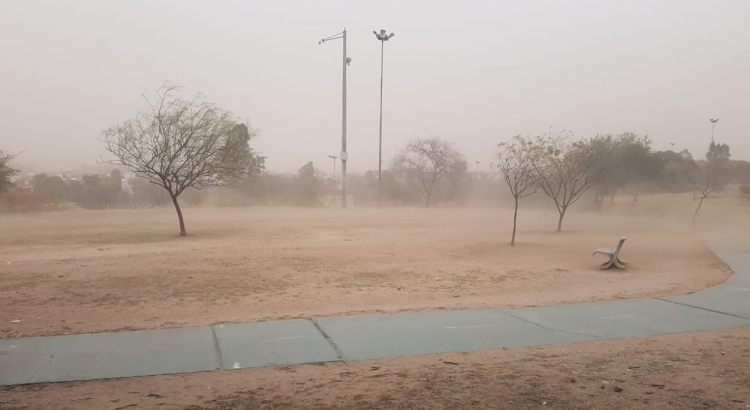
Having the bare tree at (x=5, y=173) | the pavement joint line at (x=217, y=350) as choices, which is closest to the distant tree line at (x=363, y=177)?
the bare tree at (x=5, y=173)

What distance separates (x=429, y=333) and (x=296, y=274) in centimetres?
567

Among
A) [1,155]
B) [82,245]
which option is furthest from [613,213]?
[1,155]

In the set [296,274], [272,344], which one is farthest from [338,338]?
[296,274]

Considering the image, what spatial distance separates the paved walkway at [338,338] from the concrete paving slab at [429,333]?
0.01 meters

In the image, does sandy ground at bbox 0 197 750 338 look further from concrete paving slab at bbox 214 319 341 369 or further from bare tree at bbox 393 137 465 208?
bare tree at bbox 393 137 465 208

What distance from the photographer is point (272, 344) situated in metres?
6.51

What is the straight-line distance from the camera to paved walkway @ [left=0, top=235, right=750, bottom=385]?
5.71 m

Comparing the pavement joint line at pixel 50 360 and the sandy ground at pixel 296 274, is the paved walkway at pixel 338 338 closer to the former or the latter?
the pavement joint line at pixel 50 360

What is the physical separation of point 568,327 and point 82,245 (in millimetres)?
15977

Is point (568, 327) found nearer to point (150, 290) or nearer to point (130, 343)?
point (130, 343)

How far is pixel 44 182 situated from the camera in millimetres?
52531

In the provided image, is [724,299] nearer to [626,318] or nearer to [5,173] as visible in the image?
[626,318]

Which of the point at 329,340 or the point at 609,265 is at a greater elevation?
the point at 609,265

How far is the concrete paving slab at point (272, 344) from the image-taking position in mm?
5922
